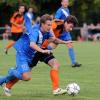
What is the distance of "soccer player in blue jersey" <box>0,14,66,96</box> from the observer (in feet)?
35.9

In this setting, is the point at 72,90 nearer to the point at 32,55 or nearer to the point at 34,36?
the point at 32,55

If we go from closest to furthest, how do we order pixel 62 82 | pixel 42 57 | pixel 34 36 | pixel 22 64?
pixel 34 36 < pixel 22 64 < pixel 42 57 < pixel 62 82

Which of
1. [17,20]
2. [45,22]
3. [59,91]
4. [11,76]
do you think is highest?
[45,22]

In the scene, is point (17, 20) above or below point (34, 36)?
below

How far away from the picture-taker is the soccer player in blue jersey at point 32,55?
1095 cm

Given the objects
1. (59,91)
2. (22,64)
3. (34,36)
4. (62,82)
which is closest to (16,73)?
(22,64)

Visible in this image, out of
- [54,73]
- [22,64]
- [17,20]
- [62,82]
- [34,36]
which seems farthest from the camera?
[17,20]

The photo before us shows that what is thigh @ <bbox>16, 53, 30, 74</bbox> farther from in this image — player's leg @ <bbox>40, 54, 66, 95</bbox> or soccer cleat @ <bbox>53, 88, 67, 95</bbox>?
soccer cleat @ <bbox>53, 88, 67, 95</bbox>

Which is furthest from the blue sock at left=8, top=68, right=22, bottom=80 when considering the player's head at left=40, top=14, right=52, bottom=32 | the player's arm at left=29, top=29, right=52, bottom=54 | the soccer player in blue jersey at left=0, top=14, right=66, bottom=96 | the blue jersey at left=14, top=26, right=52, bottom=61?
the player's head at left=40, top=14, right=52, bottom=32

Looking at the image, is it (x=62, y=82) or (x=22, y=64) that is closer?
(x=22, y=64)

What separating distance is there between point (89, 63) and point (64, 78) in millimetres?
4677

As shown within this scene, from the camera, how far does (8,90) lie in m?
11.3

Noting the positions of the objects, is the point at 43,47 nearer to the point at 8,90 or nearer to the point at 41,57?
the point at 41,57

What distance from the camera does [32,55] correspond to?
11.3 m
